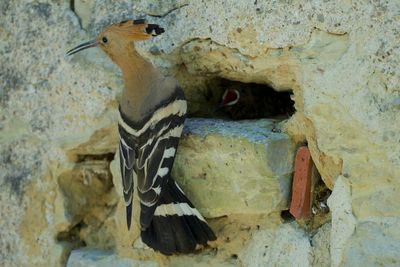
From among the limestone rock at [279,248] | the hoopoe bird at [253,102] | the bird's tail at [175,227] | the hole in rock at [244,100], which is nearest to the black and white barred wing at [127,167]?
the bird's tail at [175,227]

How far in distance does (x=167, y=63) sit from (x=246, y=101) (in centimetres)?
66

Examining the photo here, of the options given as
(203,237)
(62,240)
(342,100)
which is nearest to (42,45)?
(62,240)

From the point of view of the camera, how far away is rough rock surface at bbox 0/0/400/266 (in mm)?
2984

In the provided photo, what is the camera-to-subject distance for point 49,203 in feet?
12.5

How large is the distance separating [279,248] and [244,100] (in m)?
1.07

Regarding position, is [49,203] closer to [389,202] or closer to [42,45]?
[42,45]

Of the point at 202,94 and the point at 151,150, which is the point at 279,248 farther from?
the point at 202,94

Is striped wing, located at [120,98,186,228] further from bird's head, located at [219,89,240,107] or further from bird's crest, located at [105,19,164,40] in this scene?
bird's head, located at [219,89,240,107]

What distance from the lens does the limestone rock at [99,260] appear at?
364cm

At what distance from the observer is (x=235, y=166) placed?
3.39m

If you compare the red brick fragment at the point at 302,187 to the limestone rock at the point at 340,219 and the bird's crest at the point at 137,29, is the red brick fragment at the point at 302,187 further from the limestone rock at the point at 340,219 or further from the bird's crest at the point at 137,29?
the bird's crest at the point at 137,29

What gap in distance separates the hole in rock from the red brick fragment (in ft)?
1.81

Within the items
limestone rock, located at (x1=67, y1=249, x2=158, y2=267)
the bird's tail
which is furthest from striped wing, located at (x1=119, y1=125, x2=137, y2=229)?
limestone rock, located at (x1=67, y1=249, x2=158, y2=267)

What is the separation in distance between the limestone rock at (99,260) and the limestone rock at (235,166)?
0.37 m
